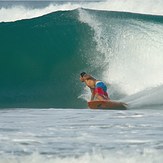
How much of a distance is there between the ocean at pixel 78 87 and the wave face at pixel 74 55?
0.02 m

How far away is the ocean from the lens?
9664 mm

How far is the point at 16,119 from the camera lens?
41.0ft

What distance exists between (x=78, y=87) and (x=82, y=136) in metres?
6.18

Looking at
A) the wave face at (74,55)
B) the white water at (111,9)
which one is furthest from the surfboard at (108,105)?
the white water at (111,9)

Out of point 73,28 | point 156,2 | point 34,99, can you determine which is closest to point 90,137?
point 34,99

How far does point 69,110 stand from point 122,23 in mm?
5689

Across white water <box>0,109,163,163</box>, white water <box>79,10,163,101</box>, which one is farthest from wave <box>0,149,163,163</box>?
white water <box>79,10,163,101</box>

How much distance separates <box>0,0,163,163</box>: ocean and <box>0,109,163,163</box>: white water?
13mm

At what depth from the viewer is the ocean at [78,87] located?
966 cm

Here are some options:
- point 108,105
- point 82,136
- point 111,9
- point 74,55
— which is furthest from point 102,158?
point 111,9

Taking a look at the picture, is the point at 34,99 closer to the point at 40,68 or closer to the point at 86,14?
the point at 40,68

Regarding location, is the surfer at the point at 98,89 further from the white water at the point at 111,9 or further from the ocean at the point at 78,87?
the white water at the point at 111,9

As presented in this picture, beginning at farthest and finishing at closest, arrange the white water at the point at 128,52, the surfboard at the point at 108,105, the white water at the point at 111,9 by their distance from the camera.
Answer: the white water at the point at 111,9, the white water at the point at 128,52, the surfboard at the point at 108,105

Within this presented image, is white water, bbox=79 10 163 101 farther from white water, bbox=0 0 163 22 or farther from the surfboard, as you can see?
white water, bbox=0 0 163 22
